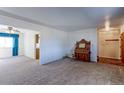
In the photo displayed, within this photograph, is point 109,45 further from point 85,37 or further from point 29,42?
point 29,42

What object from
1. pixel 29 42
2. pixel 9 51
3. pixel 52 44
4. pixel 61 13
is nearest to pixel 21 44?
pixel 9 51

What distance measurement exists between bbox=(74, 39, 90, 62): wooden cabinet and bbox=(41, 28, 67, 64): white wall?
1.20 m

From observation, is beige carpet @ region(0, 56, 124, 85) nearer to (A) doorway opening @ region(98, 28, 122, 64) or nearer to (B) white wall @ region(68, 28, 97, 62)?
(B) white wall @ region(68, 28, 97, 62)

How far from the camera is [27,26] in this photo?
16.5 ft

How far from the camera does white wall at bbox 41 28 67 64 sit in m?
5.91

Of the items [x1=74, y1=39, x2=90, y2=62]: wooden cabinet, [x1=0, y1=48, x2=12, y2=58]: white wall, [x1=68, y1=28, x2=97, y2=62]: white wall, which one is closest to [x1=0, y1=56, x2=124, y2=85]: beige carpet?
[x1=74, y1=39, x2=90, y2=62]: wooden cabinet

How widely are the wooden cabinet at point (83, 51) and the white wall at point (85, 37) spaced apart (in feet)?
1.10

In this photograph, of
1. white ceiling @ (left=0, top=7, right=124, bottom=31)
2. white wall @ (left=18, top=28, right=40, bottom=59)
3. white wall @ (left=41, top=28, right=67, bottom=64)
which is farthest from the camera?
white wall @ (left=18, top=28, right=40, bottom=59)

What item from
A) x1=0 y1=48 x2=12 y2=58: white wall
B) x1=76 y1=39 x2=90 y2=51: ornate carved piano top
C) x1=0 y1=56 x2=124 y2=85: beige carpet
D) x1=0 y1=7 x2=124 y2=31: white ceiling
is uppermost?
x1=0 y1=7 x2=124 y2=31: white ceiling

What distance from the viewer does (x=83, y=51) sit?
22.7 ft

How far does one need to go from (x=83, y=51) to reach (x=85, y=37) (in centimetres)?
100

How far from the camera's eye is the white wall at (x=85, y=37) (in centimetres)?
681

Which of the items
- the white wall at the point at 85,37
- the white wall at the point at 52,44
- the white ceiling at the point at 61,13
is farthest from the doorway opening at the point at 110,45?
the white ceiling at the point at 61,13
